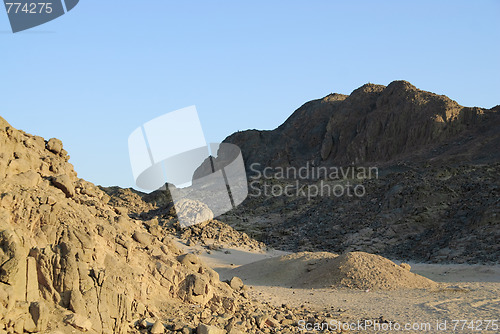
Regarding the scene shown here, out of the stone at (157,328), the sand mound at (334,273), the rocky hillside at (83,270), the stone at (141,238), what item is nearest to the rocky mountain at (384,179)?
the sand mound at (334,273)

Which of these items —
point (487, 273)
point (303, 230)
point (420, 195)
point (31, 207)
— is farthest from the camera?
point (303, 230)

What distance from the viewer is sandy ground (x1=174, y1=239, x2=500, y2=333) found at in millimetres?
8867

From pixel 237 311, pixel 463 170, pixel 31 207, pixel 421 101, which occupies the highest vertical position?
pixel 421 101

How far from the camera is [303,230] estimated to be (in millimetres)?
27672

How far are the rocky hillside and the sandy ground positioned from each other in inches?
59.0

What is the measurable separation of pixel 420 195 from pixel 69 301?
22.1m

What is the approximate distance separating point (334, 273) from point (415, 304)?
325 centimetres

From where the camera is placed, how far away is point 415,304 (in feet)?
35.2

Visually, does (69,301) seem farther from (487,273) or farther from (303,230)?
(303,230)

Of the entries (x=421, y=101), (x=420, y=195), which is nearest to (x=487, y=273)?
(x=420, y=195)

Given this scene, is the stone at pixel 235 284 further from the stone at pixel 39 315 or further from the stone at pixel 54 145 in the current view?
the stone at pixel 39 315

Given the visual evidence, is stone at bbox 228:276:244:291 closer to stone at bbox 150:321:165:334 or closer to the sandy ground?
the sandy ground

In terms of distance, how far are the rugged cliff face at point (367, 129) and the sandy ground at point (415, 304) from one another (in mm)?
30002

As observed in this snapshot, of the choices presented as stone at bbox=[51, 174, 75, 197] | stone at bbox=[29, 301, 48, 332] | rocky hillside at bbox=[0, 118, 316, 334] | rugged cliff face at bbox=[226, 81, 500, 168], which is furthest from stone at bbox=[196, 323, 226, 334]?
rugged cliff face at bbox=[226, 81, 500, 168]
